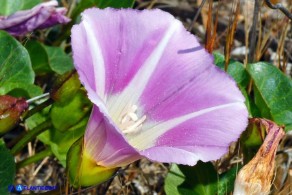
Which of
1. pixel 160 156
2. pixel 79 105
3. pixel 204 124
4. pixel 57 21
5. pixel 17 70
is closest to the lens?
pixel 160 156

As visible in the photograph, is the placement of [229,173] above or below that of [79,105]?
below

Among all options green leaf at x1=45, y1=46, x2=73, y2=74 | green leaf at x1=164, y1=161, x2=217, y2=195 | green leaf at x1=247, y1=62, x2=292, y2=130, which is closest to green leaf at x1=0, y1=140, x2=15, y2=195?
green leaf at x1=164, y1=161, x2=217, y2=195

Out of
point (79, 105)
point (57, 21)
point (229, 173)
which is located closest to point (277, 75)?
point (229, 173)

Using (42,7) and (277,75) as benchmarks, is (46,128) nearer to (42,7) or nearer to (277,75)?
(42,7)

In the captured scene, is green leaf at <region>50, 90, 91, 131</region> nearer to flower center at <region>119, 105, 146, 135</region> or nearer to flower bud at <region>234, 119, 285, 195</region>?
flower center at <region>119, 105, 146, 135</region>

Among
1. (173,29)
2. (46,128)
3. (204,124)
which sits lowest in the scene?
(46,128)

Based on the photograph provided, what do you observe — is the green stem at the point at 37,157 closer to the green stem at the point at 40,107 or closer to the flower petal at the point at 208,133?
the green stem at the point at 40,107
